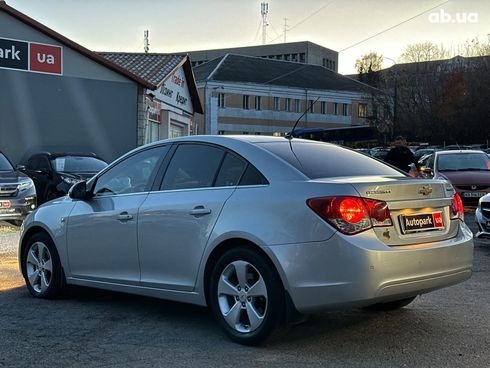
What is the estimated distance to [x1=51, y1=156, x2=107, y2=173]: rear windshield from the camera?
14711mm

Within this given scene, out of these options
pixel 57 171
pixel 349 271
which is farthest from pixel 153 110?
pixel 349 271

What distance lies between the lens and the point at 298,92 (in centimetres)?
6944

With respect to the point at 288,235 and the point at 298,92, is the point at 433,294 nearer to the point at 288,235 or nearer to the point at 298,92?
the point at 288,235

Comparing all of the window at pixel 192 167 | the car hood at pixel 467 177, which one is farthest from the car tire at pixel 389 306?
the car hood at pixel 467 177

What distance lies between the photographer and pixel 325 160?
5.03 meters

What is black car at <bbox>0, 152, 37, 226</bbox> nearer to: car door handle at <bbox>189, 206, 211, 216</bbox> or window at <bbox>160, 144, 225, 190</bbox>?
window at <bbox>160, 144, 225, 190</bbox>

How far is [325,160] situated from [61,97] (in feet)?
59.8

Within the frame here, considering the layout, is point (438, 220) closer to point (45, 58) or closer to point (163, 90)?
point (45, 58)

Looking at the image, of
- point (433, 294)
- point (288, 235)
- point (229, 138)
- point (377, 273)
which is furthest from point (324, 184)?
point (433, 294)

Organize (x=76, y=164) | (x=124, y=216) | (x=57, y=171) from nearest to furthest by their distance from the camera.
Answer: (x=124, y=216) < (x=57, y=171) < (x=76, y=164)

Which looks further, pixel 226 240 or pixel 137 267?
pixel 137 267

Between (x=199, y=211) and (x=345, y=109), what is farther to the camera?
(x=345, y=109)

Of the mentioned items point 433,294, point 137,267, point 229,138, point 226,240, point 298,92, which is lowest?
point 433,294

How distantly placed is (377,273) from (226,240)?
118 centimetres
